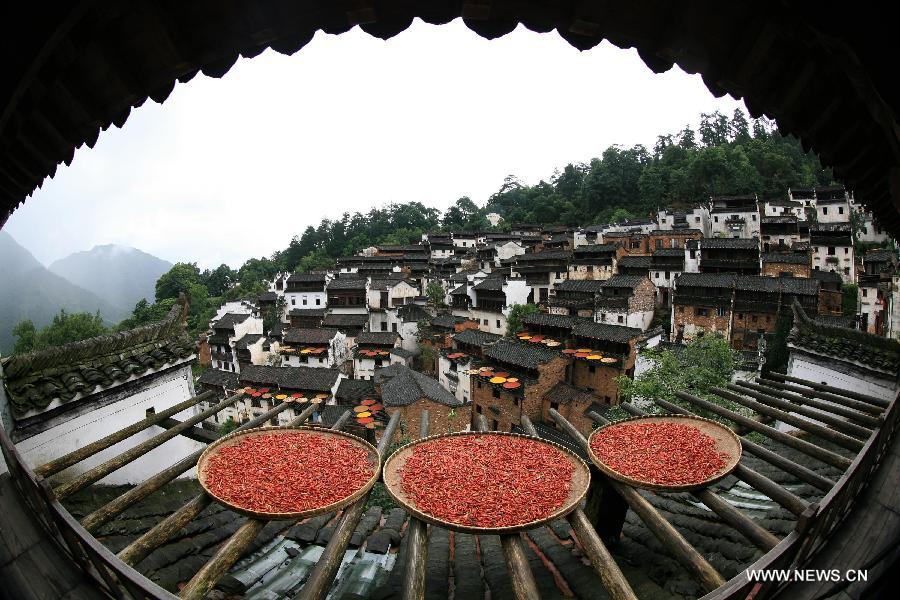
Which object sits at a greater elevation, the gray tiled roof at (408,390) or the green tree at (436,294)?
the green tree at (436,294)

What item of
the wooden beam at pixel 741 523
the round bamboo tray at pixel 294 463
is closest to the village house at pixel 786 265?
the wooden beam at pixel 741 523

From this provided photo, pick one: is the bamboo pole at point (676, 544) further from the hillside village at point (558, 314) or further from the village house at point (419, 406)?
the hillside village at point (558, 314)

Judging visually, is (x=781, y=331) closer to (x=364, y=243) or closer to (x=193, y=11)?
(x=193, y=11)

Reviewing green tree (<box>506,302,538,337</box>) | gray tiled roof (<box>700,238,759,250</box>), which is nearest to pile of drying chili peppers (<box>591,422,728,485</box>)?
green tree (<box>506,302,538,337</box>)

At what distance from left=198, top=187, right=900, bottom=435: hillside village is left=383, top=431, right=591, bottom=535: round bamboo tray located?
22761 mm

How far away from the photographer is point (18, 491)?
2703 mm

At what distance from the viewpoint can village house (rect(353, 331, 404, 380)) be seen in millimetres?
40400

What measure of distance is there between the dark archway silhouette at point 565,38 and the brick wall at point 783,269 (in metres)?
41.0

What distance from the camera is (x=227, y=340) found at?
151ft

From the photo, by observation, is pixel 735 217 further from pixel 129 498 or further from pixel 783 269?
pixel 129 498

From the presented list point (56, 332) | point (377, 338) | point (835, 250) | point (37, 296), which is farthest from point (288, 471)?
point (37, 296)

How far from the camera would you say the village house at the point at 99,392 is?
18.1ft

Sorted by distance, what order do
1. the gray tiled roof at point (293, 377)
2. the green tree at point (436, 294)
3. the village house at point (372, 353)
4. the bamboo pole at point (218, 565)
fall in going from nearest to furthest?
the bamboo pole at point (218, 565) < the gray tiled roof at point (293, 377) < the village house at point (372, 353) < the green tree at point (436, 294)

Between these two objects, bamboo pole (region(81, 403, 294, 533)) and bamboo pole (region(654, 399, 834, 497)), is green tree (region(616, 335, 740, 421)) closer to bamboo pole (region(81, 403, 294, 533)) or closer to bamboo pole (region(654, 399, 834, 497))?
bamboo pole (region(654, 399, 834, 497))
